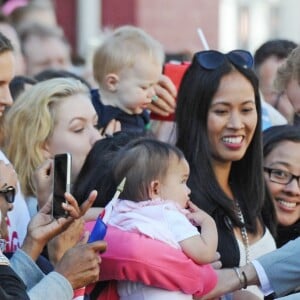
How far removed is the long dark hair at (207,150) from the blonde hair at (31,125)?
1.87ft

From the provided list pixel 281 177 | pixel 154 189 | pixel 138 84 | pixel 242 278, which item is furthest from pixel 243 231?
pixel 138 84

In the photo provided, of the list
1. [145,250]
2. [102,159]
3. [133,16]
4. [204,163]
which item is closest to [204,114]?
[204,163]

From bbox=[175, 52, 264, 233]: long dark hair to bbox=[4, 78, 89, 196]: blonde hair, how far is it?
1.87ft

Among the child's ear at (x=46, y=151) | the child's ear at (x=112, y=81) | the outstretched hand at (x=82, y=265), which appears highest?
the child's ear at (x=112, y=81)

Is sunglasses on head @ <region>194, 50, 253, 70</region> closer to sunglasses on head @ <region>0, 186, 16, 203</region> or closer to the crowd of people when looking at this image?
the crowd of people

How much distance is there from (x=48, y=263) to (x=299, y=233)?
1.56 m

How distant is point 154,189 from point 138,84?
1.77 metres

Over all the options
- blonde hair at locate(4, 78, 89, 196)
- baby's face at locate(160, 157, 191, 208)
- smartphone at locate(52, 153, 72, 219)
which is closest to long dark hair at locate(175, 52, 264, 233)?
baby's face at locate(160, 157, 191, 208)

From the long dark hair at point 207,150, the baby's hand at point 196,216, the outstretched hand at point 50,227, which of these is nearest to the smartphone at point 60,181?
the outstretched hand at point 50,227

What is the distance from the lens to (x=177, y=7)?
14250mm

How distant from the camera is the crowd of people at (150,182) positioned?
4883mm

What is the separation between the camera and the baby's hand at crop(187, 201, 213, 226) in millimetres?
5102

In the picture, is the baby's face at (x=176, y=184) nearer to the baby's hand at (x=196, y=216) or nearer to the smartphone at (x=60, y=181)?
the baby's hand at (x=196, y=216)

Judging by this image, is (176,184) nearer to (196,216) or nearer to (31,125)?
(196,216)
